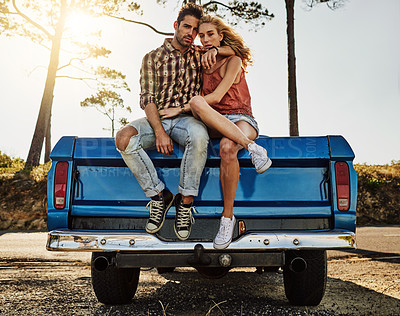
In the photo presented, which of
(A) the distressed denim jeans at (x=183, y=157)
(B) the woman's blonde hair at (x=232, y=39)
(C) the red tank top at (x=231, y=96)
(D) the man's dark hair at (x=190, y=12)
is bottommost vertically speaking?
(A) the distressed denim jeans at (x=183, y=157)

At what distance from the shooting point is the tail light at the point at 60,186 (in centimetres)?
325

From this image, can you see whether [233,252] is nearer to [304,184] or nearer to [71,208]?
[304,184]

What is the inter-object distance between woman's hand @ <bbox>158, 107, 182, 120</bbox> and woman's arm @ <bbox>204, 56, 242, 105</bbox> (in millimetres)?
243

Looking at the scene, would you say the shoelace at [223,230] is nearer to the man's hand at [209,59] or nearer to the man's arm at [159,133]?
the man's arm at [159,133]

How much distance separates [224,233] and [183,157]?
612mm

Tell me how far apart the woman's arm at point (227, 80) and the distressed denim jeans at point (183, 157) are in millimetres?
303

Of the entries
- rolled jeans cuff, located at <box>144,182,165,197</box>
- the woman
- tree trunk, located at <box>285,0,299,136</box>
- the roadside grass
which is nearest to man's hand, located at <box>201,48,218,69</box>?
the woman

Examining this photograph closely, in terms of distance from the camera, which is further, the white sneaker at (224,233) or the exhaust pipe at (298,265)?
the exhaust pipe at (298,265)

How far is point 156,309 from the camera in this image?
3549 millimetres

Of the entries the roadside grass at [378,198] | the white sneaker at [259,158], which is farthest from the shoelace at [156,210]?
the roadside grass at [378,198]

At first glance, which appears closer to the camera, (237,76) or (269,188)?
(269,188)

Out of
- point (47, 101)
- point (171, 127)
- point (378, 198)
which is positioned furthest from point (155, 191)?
point (47, 101)

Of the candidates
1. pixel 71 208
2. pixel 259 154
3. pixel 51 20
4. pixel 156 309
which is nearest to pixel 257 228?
pixel 259 154

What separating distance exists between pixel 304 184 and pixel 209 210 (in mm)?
728
